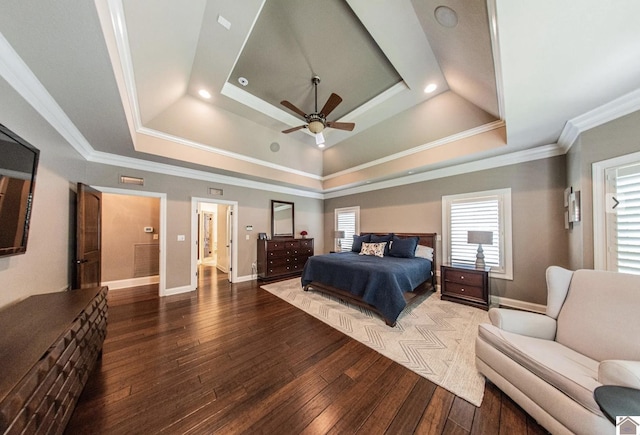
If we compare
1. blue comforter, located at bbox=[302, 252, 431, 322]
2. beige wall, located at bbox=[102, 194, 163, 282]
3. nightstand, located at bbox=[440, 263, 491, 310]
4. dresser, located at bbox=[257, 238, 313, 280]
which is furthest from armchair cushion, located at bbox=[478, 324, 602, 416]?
beige wall, located at bbox=[102, 194, 163, 282]

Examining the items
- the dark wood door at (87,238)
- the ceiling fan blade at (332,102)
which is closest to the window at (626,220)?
the ceiling fan blade at (332,102)

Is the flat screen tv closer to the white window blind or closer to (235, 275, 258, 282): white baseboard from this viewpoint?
(235, 275, 258, 282): white baseboard

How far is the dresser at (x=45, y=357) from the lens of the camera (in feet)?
2.90

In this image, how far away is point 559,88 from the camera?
6.73ft

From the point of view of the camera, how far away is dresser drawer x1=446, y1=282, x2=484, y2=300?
3460 mm

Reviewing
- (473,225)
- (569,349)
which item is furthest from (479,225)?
(569,349)

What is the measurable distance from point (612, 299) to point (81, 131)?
6.08 m

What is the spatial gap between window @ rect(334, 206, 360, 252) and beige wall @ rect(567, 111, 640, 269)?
4.12 meters

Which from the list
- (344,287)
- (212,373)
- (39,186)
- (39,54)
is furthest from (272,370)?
(39,54)

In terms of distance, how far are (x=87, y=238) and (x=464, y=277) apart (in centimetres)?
602

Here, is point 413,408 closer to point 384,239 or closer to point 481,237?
point 481,237

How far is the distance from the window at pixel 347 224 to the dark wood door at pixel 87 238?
5.34m

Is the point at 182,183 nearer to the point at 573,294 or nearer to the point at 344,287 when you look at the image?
the point at 344,287

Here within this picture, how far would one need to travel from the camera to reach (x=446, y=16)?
2.12 meters
